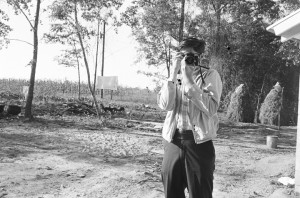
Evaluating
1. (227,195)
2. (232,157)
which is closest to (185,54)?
(227,195)

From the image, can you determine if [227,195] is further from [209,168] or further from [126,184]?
[209,168]

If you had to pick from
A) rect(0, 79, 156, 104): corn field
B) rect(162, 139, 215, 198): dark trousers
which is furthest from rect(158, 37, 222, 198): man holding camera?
rect(0, 79, 156, 104): corn field

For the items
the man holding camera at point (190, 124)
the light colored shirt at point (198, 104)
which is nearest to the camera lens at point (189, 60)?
the man holding camera at point (190, 124)

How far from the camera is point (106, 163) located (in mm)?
6191

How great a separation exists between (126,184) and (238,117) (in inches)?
474

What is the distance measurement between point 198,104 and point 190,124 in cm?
14

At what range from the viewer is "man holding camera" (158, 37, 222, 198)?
80.2 inches

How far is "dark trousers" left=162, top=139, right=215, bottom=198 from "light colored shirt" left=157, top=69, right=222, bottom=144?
59 millimetres

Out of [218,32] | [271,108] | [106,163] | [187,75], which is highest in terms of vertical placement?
[218,32]

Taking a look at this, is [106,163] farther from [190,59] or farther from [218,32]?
[218,32]

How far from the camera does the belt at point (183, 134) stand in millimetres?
2080

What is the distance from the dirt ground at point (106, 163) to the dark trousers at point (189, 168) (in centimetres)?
223

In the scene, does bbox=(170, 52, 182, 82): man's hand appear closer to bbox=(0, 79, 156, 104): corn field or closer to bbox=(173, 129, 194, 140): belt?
bbox=(173, 129, 194, 140): belt

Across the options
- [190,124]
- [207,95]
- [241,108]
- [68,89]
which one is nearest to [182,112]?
[190,124]
